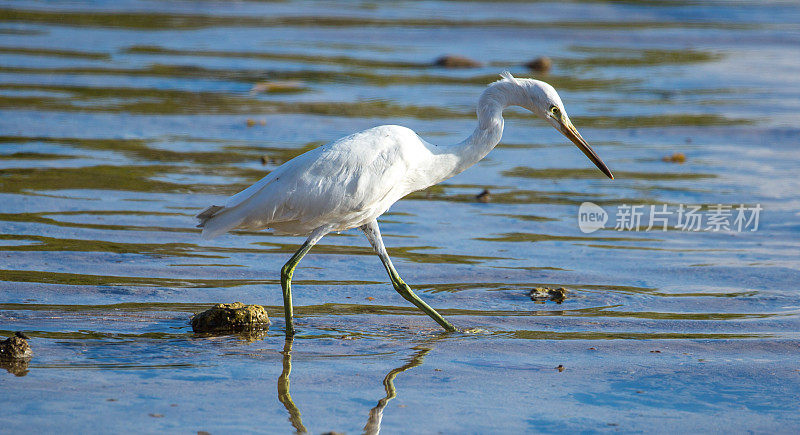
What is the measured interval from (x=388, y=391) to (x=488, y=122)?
1924mm

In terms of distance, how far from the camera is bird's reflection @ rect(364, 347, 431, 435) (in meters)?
A: 4.68

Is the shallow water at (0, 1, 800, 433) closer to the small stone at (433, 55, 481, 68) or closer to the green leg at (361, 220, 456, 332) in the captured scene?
the green leg at (361, 220, 456, 332)

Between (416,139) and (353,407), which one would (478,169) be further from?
(353,407)

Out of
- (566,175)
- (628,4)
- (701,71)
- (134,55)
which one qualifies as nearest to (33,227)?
(566,175)

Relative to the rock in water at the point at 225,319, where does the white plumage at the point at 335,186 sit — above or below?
above

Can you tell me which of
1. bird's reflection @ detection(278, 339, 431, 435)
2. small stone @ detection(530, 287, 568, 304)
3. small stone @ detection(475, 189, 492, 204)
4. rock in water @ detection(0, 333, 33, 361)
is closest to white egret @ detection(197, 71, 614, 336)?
bird's reflection @ detection(278, 339, 431, 435)

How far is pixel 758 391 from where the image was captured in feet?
17.3

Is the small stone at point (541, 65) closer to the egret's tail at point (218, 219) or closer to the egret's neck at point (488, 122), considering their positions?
the egret's neck at point (488, 122)

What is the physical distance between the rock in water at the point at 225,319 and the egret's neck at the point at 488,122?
1.51 m

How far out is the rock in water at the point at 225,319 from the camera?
19.3 feet

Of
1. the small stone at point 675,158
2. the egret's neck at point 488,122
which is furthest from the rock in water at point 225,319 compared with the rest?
the small stone at point 675,158

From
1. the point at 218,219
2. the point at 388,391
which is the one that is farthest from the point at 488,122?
the point at 388,391

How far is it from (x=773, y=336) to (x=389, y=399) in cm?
251

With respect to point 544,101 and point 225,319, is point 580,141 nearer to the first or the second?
point 544,101
